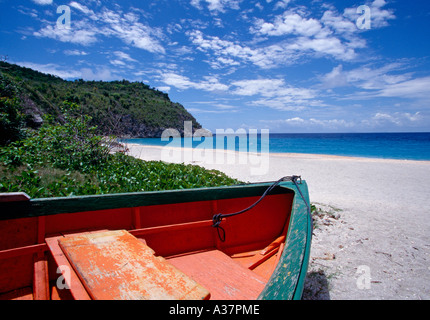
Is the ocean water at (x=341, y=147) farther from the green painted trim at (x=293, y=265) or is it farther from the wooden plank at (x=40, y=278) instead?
the wooden plank at (x=40, y=278)

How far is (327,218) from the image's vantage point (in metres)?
6.00

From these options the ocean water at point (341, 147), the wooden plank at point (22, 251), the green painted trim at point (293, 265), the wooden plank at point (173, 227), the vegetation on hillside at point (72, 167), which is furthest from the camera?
the ocean water at point (341, 147)

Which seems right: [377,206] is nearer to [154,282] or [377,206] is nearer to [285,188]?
[285,188]

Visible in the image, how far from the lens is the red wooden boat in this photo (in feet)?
5.48

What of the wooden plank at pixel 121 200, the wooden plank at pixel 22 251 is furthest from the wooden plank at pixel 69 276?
the wooden plank at pixel 121 200

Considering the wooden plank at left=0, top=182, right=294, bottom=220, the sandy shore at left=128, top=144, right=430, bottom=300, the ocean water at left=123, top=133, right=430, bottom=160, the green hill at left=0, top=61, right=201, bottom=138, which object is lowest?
the sandy shore at left=128, top=144, right=430, bottom=300

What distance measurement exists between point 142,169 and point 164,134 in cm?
7194

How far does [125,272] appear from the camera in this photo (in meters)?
1.74

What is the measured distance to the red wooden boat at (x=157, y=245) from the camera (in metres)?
1.67

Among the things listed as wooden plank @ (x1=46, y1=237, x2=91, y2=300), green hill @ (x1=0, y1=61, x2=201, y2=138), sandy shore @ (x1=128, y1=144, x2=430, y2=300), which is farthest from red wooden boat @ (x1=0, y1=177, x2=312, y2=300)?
green hill @ (x1=0, y1=61, x2=201, y2=138)

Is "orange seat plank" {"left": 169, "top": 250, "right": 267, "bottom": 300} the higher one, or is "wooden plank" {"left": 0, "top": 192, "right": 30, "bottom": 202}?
"wooden plank" {"left": 0, "top": 192, "right": 30, "bottom": 202}

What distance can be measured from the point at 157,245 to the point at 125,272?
1.43 meters

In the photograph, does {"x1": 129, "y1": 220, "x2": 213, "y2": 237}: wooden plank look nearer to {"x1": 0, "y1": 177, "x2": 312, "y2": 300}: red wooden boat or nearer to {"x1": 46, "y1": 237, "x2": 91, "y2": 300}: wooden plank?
{"x1": 0, "y1": 177, "x2": 312, "y2": 300}: red wooden boat
